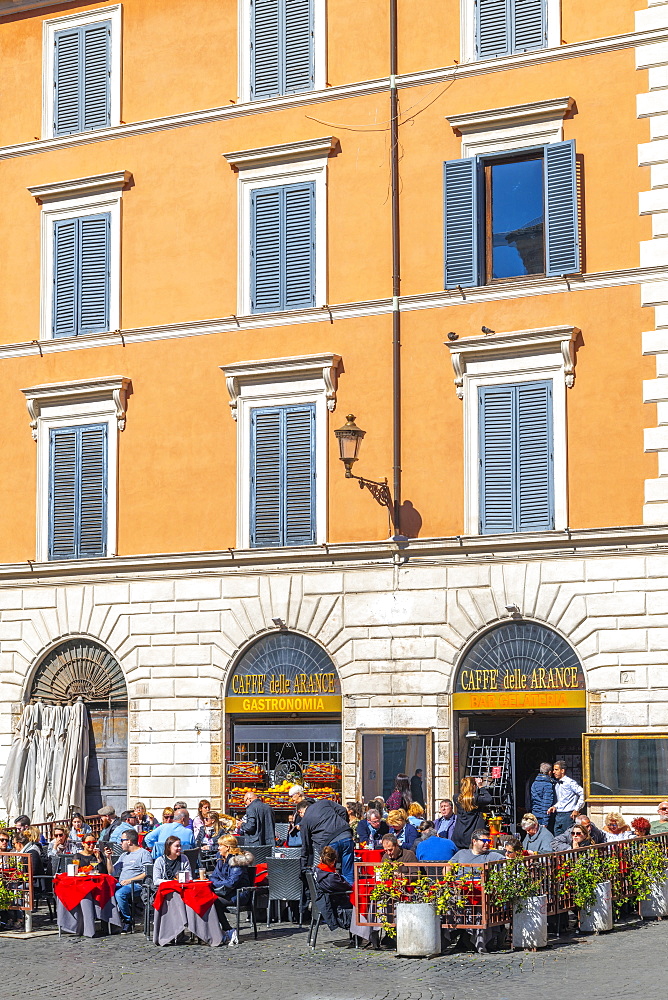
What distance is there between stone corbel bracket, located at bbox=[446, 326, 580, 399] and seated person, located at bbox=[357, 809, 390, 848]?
23.2 ft

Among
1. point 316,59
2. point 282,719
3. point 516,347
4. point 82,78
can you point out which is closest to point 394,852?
point 282,719

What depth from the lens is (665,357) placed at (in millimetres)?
22812

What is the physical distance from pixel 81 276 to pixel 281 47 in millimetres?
5037

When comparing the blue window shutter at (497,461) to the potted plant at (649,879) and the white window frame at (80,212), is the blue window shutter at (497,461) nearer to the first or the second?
the potted plant at (649,879)

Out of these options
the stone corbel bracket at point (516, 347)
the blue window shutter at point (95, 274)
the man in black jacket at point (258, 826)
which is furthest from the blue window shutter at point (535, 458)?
the blue window shutter at point (95, 274)

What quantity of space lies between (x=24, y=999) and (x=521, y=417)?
39.5ft

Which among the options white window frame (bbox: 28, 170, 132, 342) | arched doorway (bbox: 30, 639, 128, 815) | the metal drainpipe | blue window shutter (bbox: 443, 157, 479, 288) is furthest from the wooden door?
blue window shutter (bbox: 443, 157, 479, 288)

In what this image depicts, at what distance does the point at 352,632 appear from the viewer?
24.5 m

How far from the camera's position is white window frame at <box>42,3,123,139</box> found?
1080 inches

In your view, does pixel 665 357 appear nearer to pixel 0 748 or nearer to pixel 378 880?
pixel 378 880

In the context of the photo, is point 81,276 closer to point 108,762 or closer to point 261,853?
point 108,762

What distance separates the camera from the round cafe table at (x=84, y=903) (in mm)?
18562

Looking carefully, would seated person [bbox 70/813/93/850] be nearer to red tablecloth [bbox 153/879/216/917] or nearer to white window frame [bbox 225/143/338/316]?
red tablecloth [bbox 153/879/216/917]

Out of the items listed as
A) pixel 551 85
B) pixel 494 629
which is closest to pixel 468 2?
pixel 551 85
